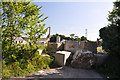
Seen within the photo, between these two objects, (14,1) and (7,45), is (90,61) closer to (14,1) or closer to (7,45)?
(7,45)

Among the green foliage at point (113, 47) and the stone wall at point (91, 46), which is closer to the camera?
the green foliage at point (113, 47)

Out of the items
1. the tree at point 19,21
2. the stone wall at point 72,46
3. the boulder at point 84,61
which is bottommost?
the boulder at point 84,61

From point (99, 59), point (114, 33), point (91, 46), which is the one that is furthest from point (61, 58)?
point (114, 33)

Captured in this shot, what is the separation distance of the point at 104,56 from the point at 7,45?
6.77 meters

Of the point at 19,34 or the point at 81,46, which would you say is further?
the point at 81,46

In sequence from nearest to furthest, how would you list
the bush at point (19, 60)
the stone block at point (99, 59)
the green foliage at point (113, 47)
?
the bush at point (19, 60) < the green foliage at point (113, 47) < the stone block at point (99, 59)

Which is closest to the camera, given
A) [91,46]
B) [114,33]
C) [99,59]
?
[114,33]

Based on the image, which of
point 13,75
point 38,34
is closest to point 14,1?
point 38,34

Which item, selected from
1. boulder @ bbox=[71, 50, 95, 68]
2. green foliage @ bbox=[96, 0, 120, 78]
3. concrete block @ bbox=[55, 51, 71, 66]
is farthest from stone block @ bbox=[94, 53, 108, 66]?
concrete block @ bbox=[55, 51, 71, 66]

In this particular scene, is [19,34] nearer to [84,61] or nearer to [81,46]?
[84,61]

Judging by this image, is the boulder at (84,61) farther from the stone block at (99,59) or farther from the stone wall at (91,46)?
the stone wall at (91,46)

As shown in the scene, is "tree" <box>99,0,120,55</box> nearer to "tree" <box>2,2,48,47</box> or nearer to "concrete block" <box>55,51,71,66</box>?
"concrete block" <box>55,51,71,66</box>

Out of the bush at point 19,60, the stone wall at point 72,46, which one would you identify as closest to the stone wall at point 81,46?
the stone wall at point 72,46

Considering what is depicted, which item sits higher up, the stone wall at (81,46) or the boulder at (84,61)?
the stone wall at (81,46)
